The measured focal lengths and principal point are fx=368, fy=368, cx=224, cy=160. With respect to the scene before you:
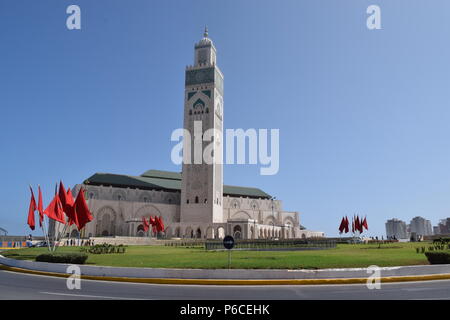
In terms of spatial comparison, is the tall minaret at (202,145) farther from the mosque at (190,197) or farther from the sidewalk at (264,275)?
the sidewalk at (264,275)

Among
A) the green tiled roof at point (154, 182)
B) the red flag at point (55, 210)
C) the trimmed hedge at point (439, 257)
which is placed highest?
the green tiled roof at point (154, 182)

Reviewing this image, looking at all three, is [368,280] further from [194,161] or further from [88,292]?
[194,161]

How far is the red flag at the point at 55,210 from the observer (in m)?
26.4

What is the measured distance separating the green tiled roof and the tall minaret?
9.51m

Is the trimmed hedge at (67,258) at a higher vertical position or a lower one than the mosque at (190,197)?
lower

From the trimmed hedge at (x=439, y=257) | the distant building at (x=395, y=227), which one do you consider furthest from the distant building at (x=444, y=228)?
the trimmed hedge at (x=439, y=257)

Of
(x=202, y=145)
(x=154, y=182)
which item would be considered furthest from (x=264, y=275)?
(x=154, y=182)

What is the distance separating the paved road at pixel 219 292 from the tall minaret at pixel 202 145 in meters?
63.5

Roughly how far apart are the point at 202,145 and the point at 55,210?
53.8 meters

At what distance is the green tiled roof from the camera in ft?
261
